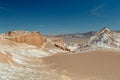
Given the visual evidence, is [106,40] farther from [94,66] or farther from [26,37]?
[26,37]

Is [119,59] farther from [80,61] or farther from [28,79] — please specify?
[28,79]

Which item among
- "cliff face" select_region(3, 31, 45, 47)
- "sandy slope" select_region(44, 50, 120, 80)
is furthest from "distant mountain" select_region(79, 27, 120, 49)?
"cliff face" select_region(3, 31, 45, 47)

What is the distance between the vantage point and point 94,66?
19.3m

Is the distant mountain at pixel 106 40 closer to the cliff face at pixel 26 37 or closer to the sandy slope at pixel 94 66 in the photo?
the sandy slope at pixel 94 66

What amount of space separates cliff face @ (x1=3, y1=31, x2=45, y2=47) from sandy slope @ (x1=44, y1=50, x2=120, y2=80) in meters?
31.0

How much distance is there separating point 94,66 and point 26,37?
37.6 meters

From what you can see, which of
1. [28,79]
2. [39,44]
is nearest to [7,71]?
[28,79]

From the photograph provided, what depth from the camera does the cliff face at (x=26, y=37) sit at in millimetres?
52719

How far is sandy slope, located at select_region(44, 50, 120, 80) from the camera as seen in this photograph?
16484 millimetres

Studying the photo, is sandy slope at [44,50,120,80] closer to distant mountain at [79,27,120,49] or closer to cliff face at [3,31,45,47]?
distant mountain at [79,27,120,49]

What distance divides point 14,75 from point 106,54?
11.0 m

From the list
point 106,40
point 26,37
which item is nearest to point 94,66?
Answer: point 106,40

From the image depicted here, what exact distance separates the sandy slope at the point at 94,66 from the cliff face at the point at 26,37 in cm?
3101

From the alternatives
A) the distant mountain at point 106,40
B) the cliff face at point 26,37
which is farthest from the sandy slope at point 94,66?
the cliff face at point 26,37
